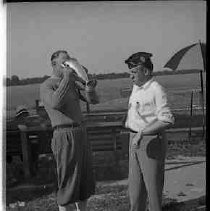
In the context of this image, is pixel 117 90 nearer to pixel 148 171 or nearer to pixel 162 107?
pixel 162 107

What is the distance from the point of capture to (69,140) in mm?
1813

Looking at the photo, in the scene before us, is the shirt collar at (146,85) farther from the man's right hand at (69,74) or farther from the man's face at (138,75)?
the man's right hand at (69,74)

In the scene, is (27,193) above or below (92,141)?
below

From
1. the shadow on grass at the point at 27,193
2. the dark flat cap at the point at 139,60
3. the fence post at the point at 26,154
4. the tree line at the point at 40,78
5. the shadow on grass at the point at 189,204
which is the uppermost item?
the dark flat cap at the point at 139,60

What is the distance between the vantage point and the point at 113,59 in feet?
6.02

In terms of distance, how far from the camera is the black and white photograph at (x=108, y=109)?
5.92ft

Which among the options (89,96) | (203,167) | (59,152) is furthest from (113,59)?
(203,167)

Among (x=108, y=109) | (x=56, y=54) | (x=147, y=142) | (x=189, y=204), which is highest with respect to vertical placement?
(x=56, y=54)

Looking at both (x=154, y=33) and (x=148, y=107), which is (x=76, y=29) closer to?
(x=154, y=33)

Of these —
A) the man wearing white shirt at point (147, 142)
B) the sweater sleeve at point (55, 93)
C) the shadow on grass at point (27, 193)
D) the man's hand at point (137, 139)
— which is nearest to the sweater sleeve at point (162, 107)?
the man wearing white shirt at point (147, 142)

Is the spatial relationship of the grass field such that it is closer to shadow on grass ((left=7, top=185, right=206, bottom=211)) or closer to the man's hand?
the man's hand

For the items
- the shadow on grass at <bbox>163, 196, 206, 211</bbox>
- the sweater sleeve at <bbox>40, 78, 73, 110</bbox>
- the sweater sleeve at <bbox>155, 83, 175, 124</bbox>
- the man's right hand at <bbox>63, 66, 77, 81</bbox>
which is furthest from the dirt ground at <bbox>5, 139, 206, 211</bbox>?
the man's right hand at <bbox>63, 66, 77, 81</bbox>

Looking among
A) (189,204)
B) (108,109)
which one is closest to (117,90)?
(108,109)

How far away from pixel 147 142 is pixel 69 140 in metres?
0.33
